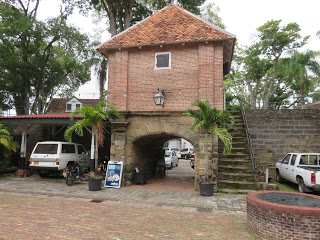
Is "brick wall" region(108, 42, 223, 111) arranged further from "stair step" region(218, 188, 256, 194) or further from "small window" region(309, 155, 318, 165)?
"small window" region(309, 155, 318, 165)

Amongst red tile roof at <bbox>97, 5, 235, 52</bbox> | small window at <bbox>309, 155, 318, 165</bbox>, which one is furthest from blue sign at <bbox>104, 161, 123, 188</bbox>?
small window at <bbox>309, 155, 318, 165</bbox>

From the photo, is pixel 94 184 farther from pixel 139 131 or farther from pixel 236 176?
pixel 236 176

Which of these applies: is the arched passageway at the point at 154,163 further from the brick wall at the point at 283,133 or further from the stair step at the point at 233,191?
the brick wall at the point at 283,133

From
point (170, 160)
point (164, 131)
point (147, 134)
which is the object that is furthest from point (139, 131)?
point (170, 160)

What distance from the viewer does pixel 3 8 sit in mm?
19891

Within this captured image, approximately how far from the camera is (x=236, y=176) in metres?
9.91

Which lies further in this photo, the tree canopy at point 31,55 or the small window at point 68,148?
the tree canopy at point 31,55

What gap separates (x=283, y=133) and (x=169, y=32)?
25.6 feet

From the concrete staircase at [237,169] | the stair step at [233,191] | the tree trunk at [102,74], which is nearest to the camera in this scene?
the stair step at [233,191]

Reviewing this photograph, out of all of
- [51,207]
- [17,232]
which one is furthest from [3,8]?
[17,232]

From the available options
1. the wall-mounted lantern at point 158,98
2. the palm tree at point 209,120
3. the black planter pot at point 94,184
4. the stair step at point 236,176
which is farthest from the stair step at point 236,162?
the black planter pot at point 94,184

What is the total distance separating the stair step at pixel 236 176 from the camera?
9.76 metres

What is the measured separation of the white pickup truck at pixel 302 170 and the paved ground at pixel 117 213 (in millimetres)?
2584

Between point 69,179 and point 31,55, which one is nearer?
point 69,179
